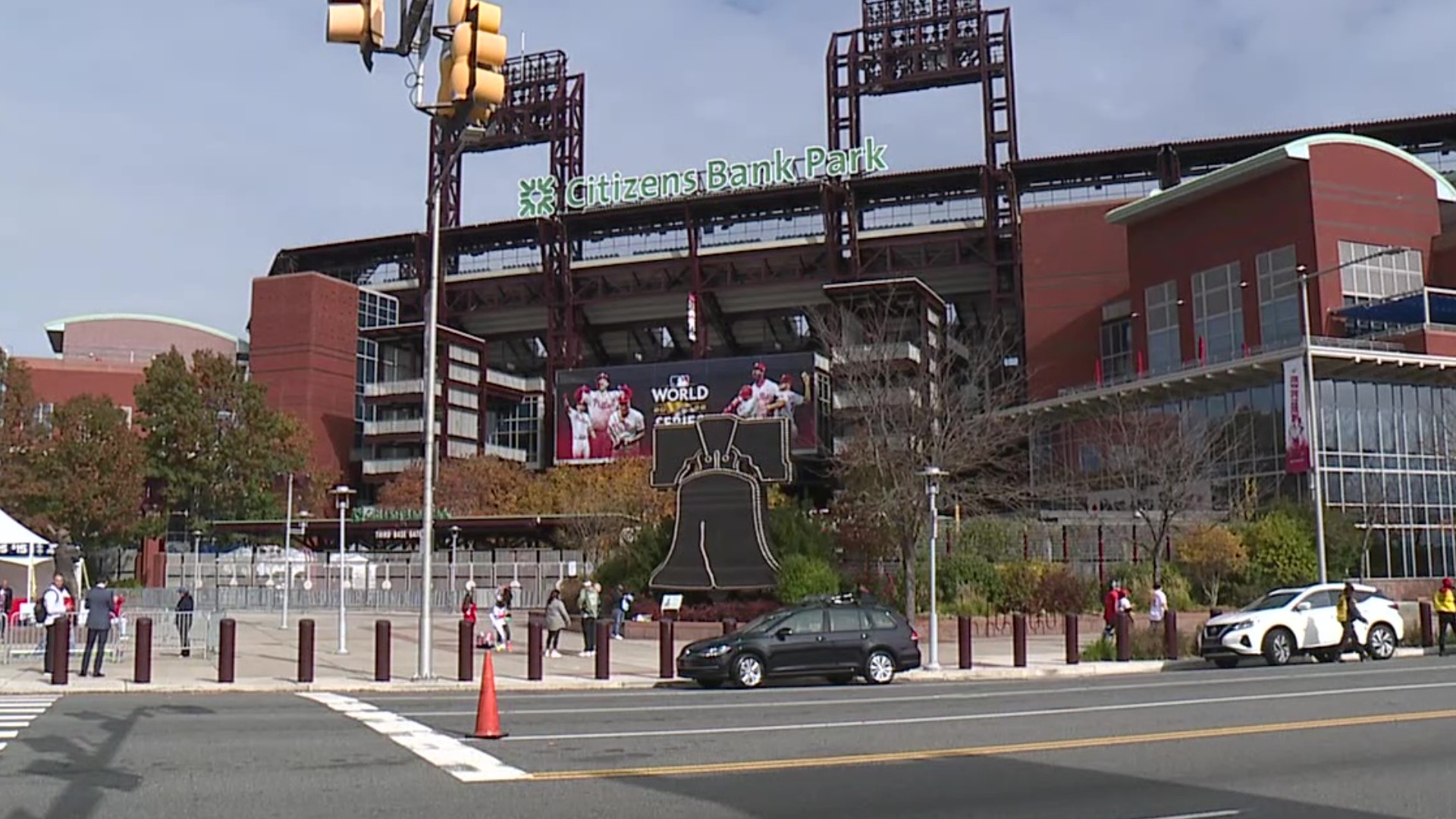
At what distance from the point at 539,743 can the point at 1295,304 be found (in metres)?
51.0

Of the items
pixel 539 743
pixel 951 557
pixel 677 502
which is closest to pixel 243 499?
pixel 677 502

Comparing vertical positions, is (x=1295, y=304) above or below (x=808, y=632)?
above

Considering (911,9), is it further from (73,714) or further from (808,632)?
(73,714)

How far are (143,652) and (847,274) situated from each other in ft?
213

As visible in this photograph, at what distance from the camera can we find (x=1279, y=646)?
25250 millimetres

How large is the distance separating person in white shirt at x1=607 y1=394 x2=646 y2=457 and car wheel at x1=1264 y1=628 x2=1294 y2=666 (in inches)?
2352

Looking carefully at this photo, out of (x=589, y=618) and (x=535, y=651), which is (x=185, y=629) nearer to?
(x=589, y=618)

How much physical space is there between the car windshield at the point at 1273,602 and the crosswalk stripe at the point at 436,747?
17.1 m

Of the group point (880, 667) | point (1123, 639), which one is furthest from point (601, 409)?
point (880, 667)

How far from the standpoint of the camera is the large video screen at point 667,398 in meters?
79.6

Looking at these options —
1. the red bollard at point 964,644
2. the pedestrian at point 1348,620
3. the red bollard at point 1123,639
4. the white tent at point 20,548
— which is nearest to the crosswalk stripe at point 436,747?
the red bollard at point 964,644

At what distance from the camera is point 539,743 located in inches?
528

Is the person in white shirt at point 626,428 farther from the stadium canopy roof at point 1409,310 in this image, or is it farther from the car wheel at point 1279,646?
the car wheel at point 1279,646

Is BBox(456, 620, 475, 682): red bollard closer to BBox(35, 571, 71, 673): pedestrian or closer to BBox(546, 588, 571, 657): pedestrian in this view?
BBox(546, 588, 571, 657): pedestrian
